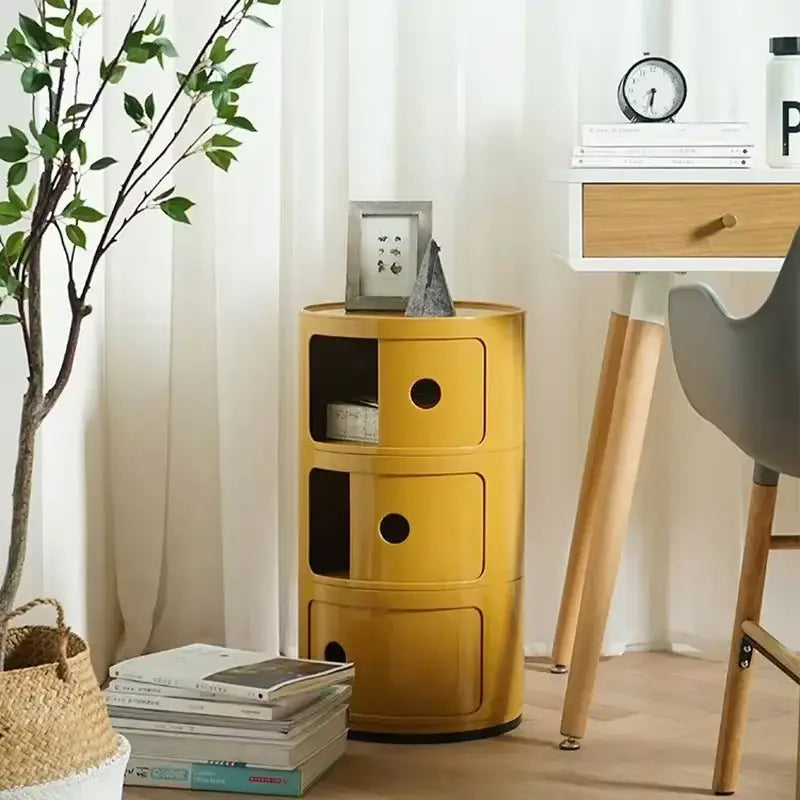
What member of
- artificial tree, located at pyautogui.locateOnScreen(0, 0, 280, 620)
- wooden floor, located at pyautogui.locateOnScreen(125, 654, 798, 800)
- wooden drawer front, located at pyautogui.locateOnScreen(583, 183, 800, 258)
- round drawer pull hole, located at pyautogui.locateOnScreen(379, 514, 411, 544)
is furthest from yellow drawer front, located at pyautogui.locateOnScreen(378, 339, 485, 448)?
artificial tree, located at pyautogui.locateOnScreen(0, 0, 280, 620)

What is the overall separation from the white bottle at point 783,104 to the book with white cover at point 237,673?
1052 mm

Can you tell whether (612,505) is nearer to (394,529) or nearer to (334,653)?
(394,529)

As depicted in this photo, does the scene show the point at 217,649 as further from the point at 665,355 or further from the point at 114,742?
the point at 665,355

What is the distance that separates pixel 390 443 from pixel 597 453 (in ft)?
1.62

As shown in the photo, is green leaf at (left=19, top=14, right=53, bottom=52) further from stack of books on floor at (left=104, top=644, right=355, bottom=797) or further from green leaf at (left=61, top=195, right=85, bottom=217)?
stack of books on floor at (left=104, top=644, right=355, bottom=797)

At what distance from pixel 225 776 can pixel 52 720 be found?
1.62 ft

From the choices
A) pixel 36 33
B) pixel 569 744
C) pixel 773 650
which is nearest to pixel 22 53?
pixel 36 33

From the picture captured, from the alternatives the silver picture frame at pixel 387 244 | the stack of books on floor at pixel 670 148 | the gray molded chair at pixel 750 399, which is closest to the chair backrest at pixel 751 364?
the gray molded chair at pixel 750 399

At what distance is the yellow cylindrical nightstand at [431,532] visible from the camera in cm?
229

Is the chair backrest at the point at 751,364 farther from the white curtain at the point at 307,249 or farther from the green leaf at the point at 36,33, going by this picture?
the green leaf at the point at 36,33

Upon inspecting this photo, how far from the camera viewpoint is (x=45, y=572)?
7.22ft

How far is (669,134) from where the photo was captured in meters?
2.18

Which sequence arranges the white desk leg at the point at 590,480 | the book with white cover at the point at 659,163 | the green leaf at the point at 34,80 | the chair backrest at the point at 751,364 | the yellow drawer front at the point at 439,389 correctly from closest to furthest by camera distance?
the green leaf at the point at 34,80, the chair backrest at the point at 751,364, the book with white cover at the point at 659,163, the yellow drawer front at the point at 439,389, the white desk leg at the point at 590,480

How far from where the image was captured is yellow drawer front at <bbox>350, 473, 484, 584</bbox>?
2297 millimetres
